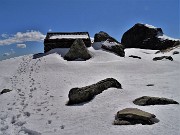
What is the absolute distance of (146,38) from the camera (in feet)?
146

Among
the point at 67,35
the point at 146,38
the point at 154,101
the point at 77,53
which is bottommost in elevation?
the point at 154,101

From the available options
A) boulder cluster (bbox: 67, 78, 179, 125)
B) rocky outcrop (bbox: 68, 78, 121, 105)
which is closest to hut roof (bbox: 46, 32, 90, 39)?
boulder cluster (bbox: 67, 78, 179, 125)

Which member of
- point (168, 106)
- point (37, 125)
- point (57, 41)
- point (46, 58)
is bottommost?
point (37, 125)

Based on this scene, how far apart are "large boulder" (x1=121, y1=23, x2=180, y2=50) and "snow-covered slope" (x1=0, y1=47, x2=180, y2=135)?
19.8m

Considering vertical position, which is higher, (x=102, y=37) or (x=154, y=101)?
(x=102, y=37)

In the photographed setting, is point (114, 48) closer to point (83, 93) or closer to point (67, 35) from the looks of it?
point (67, 35)

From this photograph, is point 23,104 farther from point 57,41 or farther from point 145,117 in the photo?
point 57,41

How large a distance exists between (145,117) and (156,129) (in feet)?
2.12

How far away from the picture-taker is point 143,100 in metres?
9.58

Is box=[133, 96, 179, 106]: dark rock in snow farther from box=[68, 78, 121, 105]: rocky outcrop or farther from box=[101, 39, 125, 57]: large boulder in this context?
box=[101, 39, 125, 57]: large boulder

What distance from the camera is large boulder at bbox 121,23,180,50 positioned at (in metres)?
40.8

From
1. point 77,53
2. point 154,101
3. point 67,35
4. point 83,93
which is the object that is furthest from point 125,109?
point 67,35

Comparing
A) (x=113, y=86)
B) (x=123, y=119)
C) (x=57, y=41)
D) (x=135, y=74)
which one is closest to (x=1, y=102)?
(x=113, y=86)

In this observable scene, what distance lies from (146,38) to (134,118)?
3827 cm
